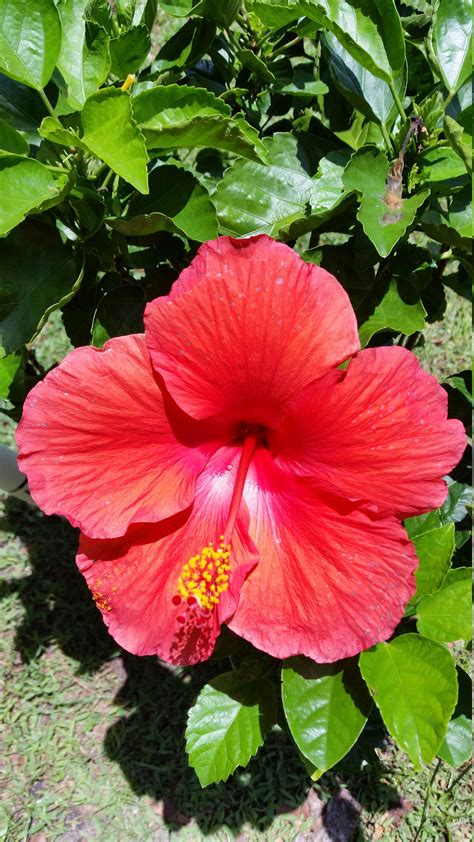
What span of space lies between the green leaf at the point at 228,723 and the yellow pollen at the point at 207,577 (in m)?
0.44

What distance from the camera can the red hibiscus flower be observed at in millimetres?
1223

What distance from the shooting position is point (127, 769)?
2283mm

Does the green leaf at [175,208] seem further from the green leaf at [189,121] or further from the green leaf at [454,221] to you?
the green leaf at [454,221]

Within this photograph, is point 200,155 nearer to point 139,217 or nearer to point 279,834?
point 139,217

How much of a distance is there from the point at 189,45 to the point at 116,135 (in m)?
0.52

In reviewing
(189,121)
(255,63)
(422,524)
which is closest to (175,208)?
(189,121)

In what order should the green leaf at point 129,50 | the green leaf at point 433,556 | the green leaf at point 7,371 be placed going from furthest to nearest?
the green leaf at point 7,371
the green leaf at point 433,556
the green leaf at point 129,50

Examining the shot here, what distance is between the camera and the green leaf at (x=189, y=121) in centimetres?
121

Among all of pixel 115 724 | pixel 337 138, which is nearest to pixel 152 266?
pixel 337 138

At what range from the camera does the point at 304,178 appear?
154cm

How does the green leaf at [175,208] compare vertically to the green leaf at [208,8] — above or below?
below

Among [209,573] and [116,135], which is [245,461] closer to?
[209,573]

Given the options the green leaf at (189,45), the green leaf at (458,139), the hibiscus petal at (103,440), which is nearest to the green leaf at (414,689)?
the hibiscus petal at (103,440)

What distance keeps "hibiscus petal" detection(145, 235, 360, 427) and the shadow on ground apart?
146cm
